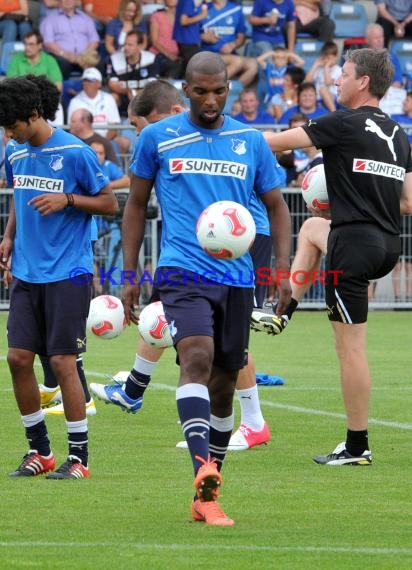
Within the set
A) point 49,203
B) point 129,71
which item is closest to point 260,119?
point 129,71

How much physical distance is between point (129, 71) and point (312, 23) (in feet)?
14.0

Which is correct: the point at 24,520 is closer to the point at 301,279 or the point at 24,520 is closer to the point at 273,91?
the point at 301,279

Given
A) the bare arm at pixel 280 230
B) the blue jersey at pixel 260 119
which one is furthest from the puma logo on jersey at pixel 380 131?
the blue jersey at pixel 260 119

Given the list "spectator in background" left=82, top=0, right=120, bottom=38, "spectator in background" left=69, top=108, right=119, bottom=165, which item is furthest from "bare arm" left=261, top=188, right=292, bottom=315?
"spectator in background" left=82, top=0, right=120, bottom=38

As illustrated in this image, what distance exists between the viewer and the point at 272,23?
24.3 m

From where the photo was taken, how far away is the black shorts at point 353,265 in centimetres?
836

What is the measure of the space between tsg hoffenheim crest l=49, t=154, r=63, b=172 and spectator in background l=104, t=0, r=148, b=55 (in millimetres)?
15520

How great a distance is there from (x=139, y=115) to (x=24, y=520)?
3.71 m

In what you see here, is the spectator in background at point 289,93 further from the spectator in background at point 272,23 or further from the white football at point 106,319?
the white football at point 106,319

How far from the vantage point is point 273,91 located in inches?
909

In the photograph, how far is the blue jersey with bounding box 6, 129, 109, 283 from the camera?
786 cm

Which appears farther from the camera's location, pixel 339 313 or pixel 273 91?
pixel 273 91

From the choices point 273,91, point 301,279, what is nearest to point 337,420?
point 301,279

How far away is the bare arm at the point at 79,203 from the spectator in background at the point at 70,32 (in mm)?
15467
